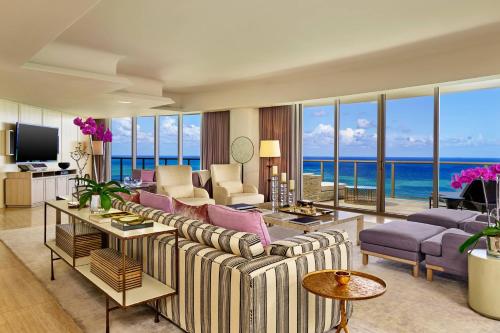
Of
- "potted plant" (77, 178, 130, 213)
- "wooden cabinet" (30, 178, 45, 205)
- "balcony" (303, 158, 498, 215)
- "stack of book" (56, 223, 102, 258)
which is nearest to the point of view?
"potted plant" (77, 178, 130, 213)

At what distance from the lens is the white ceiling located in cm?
349

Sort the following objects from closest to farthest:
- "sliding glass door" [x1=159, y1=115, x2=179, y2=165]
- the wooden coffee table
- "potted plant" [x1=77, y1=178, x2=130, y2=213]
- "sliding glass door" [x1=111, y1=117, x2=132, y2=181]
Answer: "potted plant" [x1=77, y1=178, x2=130, y2=213] < the wooden coffee table < "sliding glass door" [x1=159, y1=115, x2=179, y2=165] < "sliding glass door" [x1=111, y1=117, x2=132, y2=181]

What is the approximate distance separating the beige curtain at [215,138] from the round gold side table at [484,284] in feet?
21.8

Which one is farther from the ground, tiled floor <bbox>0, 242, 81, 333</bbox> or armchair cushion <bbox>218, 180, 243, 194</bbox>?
armchair cushion <bbox>218, 180, 243, 194</bbox>

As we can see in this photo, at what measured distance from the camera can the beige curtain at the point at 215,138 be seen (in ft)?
29.2

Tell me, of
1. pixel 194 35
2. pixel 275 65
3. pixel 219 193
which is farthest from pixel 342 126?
pixel 194 35

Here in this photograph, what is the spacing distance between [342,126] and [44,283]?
6047 millimetres

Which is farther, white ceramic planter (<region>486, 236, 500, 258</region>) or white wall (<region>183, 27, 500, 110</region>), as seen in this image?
white wall (<region>183, 27, 500, 110</region>)

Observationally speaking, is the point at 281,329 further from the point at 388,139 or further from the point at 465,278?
the point at 388,139

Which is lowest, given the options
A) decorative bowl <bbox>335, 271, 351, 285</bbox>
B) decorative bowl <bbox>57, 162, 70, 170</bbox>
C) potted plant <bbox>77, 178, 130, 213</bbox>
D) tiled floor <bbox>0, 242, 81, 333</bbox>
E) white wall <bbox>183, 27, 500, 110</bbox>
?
tiled floor <bbox>0, 242, 81, 333</bbox>

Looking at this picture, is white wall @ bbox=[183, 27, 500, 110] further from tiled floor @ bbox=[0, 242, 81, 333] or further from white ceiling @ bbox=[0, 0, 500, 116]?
tiled floor @ bbox=[0, 242, 81, 333]

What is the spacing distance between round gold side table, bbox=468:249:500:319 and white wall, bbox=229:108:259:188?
583cm

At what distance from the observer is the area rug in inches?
96.3

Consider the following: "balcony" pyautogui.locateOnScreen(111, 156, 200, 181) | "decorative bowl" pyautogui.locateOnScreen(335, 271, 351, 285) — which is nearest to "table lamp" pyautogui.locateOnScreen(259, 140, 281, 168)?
"balcony" pyautogui.locateOnScreen(111, 156, 200, 181)
